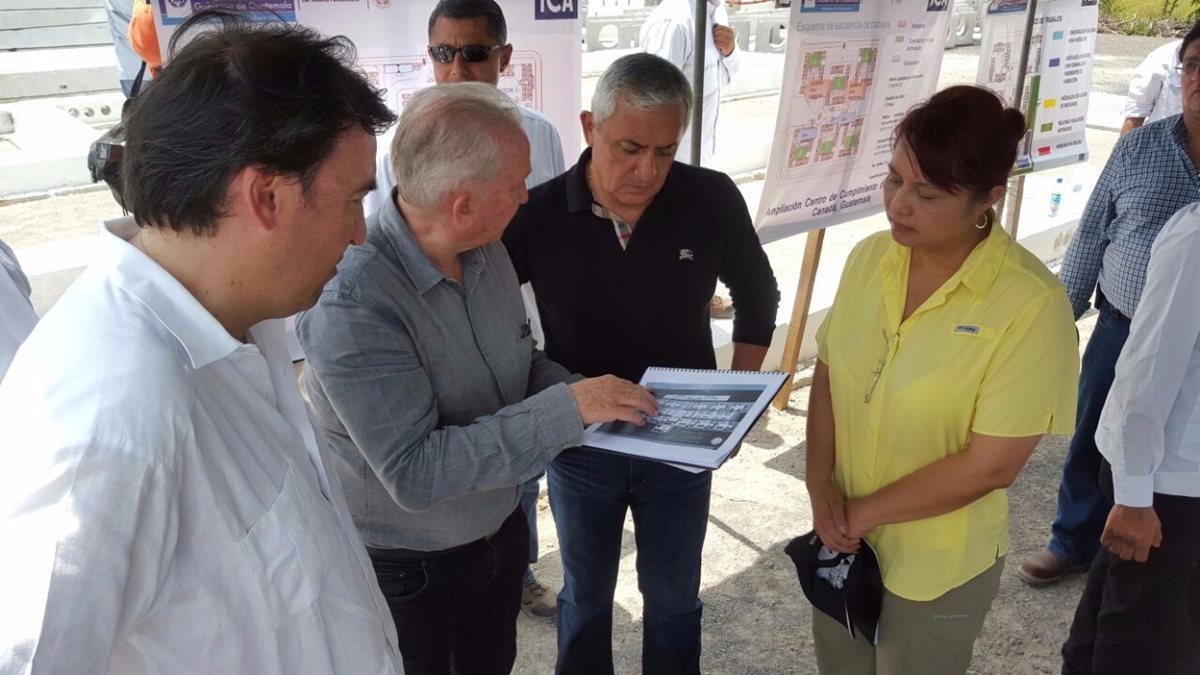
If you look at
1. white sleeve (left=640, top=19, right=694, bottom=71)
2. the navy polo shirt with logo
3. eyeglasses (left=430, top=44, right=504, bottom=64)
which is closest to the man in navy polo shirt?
the navy polo shirt with logo

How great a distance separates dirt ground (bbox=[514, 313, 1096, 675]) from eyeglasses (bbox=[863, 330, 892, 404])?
1.28m

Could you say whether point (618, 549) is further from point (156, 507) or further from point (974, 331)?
point (156, 507)

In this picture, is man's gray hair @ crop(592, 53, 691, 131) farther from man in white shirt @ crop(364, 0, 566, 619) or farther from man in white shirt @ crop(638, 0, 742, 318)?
man in white shirt @ crop(638, 0, 742, 318)

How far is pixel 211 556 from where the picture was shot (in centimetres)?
92

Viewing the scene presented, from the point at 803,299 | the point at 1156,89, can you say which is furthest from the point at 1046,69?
the point at 803,299

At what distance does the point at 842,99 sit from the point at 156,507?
3.42m

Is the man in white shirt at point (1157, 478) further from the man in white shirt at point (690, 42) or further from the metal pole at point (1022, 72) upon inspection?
the man in white shirt at point (690, 42)

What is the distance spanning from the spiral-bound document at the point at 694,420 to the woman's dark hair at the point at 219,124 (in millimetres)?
819

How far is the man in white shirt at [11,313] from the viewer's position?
1470mm

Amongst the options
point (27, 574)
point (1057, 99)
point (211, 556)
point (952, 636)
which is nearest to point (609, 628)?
point (952, 636)

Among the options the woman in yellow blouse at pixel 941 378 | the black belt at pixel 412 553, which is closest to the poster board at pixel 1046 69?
the woman in yellow blouse at pixel 941 378

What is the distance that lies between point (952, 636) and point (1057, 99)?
430 centimetres

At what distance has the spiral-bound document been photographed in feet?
5.10

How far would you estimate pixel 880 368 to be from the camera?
5.96 feet
